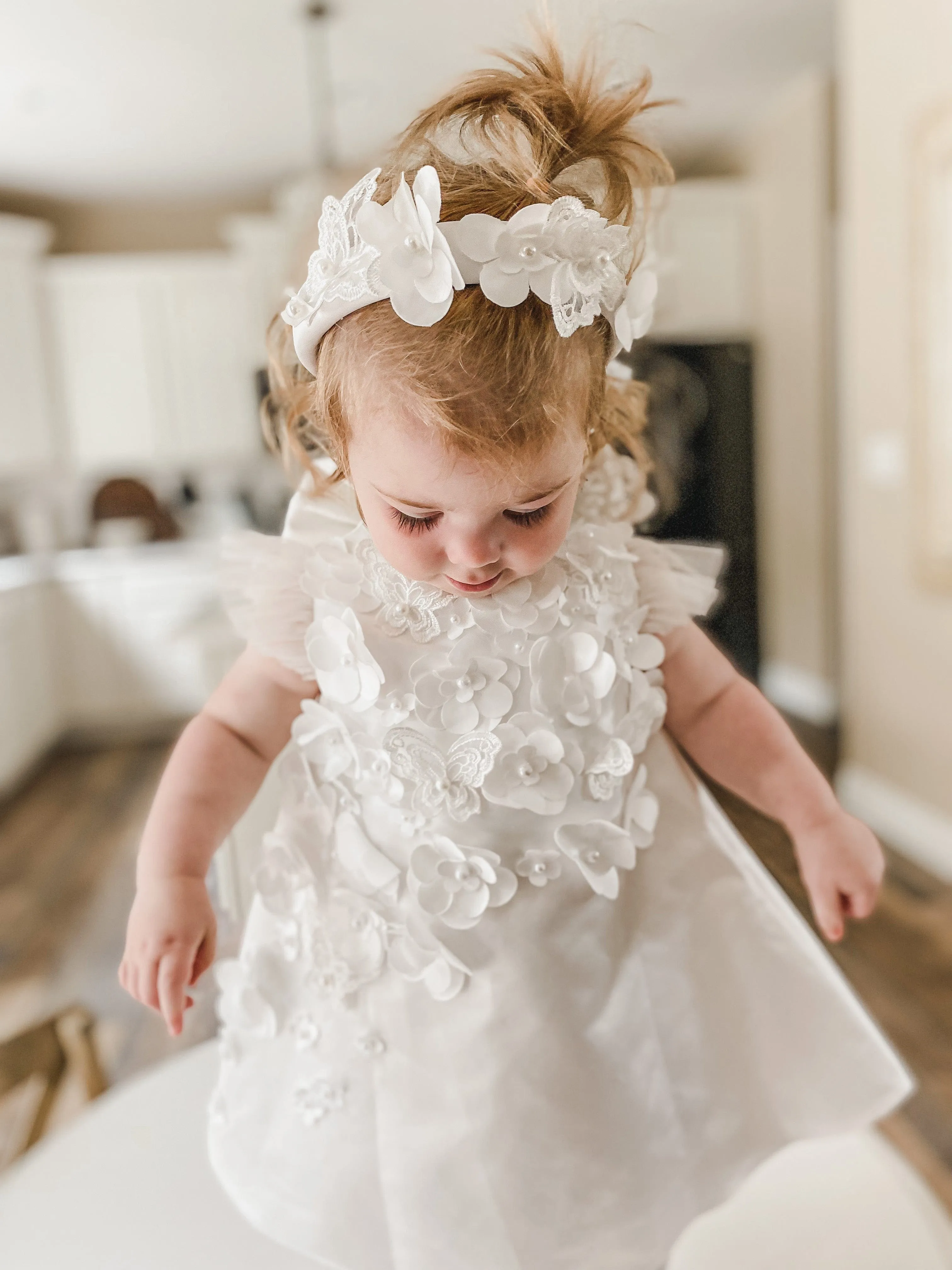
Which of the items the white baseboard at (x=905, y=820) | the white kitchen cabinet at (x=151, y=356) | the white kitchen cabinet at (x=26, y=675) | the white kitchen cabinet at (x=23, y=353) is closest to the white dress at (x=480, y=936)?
the white baseboard at (x=905, y=820)

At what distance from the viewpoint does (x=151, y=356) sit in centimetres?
267

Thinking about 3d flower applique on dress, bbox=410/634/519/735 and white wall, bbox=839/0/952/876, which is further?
white wall, bbox=839/0/952/876

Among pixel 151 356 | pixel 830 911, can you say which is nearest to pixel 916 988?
pixel 830 911

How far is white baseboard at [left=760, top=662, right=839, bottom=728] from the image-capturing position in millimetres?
423

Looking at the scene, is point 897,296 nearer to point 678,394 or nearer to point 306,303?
point 678,394

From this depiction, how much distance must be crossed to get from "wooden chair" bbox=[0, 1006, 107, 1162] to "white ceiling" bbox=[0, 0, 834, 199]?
47cm

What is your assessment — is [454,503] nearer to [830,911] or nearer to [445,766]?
[445,766]

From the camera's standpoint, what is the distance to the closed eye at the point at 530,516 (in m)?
0.29

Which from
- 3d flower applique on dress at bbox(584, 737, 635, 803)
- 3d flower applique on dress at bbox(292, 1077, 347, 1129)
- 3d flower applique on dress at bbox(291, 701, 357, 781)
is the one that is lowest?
3d flower applique on dress at bbox(292, 1077, 347, 1129)

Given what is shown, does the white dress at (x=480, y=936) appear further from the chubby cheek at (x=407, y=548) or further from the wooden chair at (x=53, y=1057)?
the wooden chair at (x=53, y=1057)

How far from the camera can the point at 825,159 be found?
2041 millimetres

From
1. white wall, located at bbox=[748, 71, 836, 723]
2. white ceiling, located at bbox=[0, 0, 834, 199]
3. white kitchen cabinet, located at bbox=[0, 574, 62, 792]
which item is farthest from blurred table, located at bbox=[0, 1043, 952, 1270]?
white wall, located at bbox=[748, 71, 836, 723]

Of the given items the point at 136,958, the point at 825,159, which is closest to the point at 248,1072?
the point at 136,958

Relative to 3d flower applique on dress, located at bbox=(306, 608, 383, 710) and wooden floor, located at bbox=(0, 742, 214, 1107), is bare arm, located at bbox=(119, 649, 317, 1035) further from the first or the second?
wooden floor, located at bbox=(0, 742, 214, 1107)
